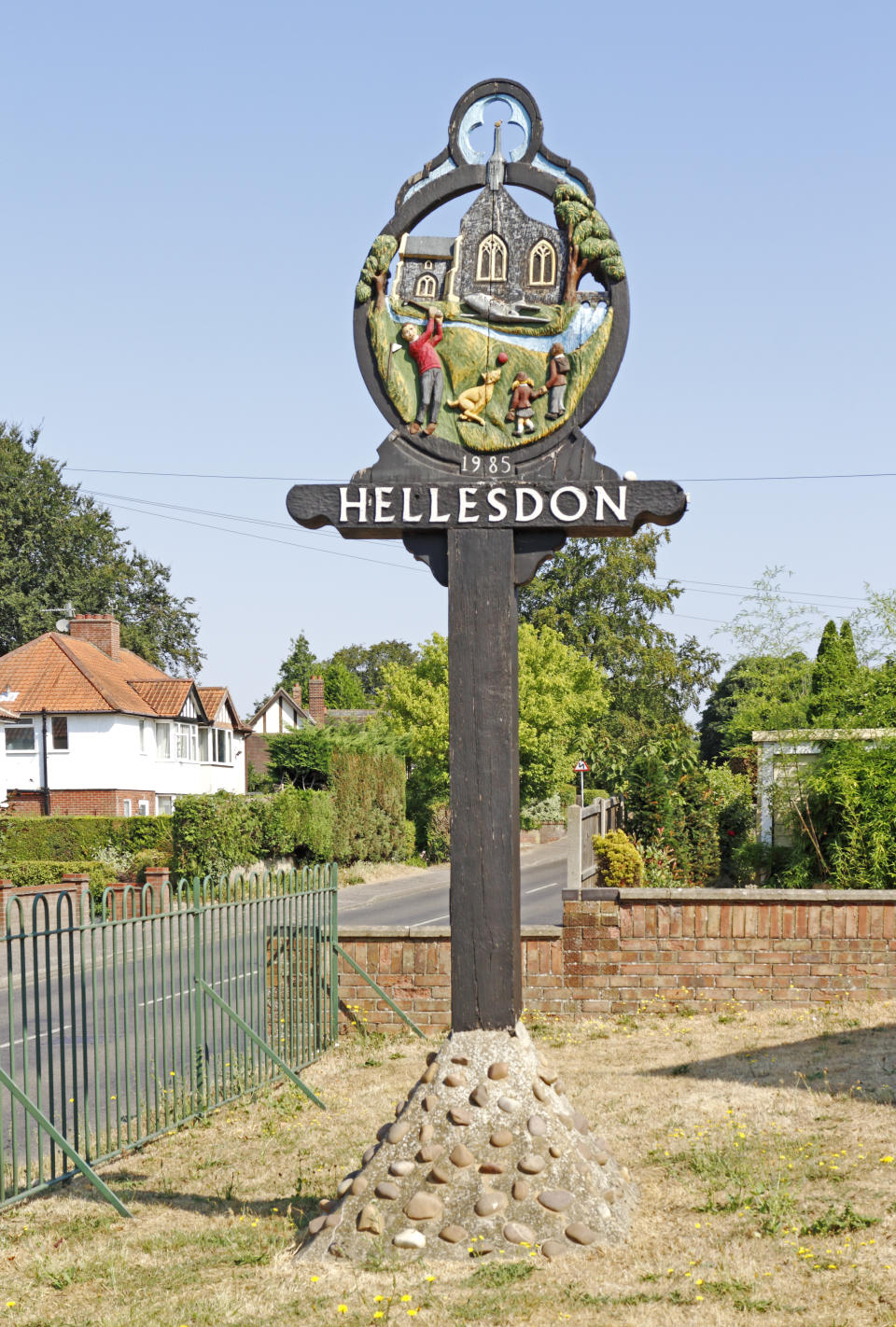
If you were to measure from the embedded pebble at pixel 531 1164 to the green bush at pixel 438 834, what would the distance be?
34.3 metres

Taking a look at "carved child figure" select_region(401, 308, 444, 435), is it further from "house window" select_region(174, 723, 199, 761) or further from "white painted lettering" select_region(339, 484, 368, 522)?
"house window" select_region(174, 723, 199, 761)

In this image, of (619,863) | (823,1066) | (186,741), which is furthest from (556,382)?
(186,741)

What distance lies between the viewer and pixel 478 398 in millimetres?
6207

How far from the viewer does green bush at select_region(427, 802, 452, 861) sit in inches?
1571

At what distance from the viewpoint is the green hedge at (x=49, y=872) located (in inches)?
1106

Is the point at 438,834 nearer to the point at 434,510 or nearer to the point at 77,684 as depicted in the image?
the point at 77,684

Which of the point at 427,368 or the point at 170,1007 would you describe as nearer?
the point at 427,368

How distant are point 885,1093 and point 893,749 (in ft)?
22.7

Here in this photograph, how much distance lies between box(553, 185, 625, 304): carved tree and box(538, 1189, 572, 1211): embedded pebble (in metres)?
4.07

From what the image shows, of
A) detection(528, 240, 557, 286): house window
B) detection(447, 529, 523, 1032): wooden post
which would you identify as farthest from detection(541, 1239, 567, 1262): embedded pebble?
detection(528, 240, 557, 286): house window

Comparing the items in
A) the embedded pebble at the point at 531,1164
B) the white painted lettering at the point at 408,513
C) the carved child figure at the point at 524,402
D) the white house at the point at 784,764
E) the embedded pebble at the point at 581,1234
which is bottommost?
the embedded pebble at the point at 581,1234

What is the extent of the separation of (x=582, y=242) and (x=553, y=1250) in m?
4.53

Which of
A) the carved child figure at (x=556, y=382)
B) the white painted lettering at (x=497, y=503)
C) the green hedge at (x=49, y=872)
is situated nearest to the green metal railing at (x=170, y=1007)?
the white painted lettering at (x=497, y=503)

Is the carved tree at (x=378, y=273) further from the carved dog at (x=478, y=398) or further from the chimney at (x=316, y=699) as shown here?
the chimney at (x=316, y=699)
